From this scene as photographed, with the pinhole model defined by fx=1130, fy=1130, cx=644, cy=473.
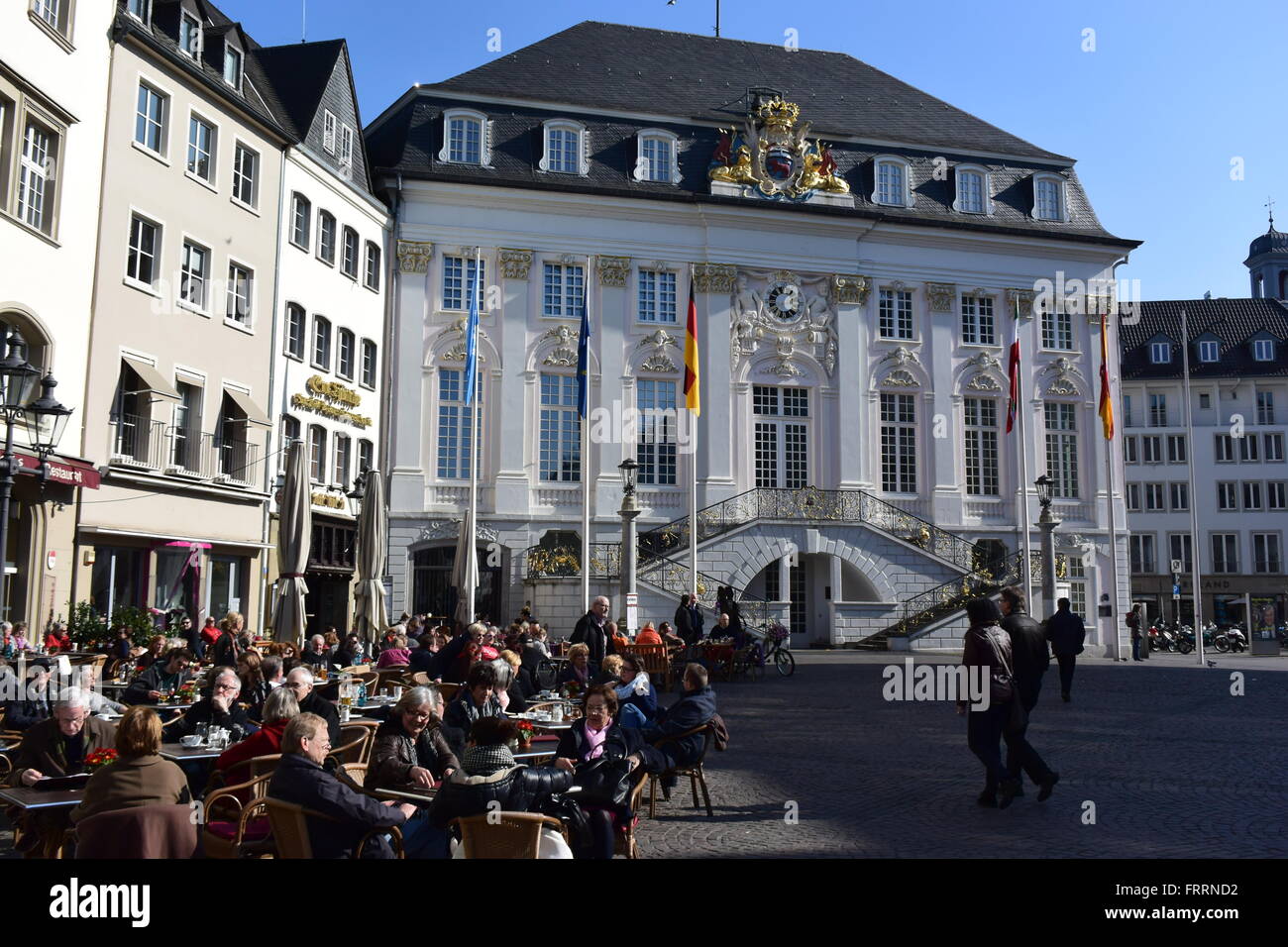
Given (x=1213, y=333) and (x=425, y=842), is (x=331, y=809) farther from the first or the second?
(x=1213, y=333)

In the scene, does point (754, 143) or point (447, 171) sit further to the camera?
point (754, 143)

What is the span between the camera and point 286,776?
597 centimetres

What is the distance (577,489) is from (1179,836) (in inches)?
998

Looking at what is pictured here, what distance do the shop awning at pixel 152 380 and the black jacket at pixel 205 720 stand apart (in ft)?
45.2

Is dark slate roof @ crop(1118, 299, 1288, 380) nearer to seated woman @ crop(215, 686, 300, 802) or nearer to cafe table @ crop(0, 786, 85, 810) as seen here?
seated woman @ crop(215, 686, 300, 802)

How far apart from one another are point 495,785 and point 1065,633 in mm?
13731

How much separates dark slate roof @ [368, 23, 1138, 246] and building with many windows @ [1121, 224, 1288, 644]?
20959mm

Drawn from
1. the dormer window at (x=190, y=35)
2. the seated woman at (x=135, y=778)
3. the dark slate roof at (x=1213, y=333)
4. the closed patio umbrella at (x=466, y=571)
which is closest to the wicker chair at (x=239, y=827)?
the seated woman at (x=135, y=778)

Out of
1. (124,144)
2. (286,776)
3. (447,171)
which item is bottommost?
(286,776)

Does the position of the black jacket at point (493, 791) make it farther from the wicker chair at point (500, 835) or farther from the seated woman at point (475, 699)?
the seated woman at point (475, 699)

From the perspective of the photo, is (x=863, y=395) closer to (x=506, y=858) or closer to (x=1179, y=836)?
(x=1179, y=836)

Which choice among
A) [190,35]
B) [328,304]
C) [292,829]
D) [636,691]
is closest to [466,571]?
[328,304]

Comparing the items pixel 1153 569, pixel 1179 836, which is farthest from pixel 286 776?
pixel 1153 569

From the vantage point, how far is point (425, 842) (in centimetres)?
638
